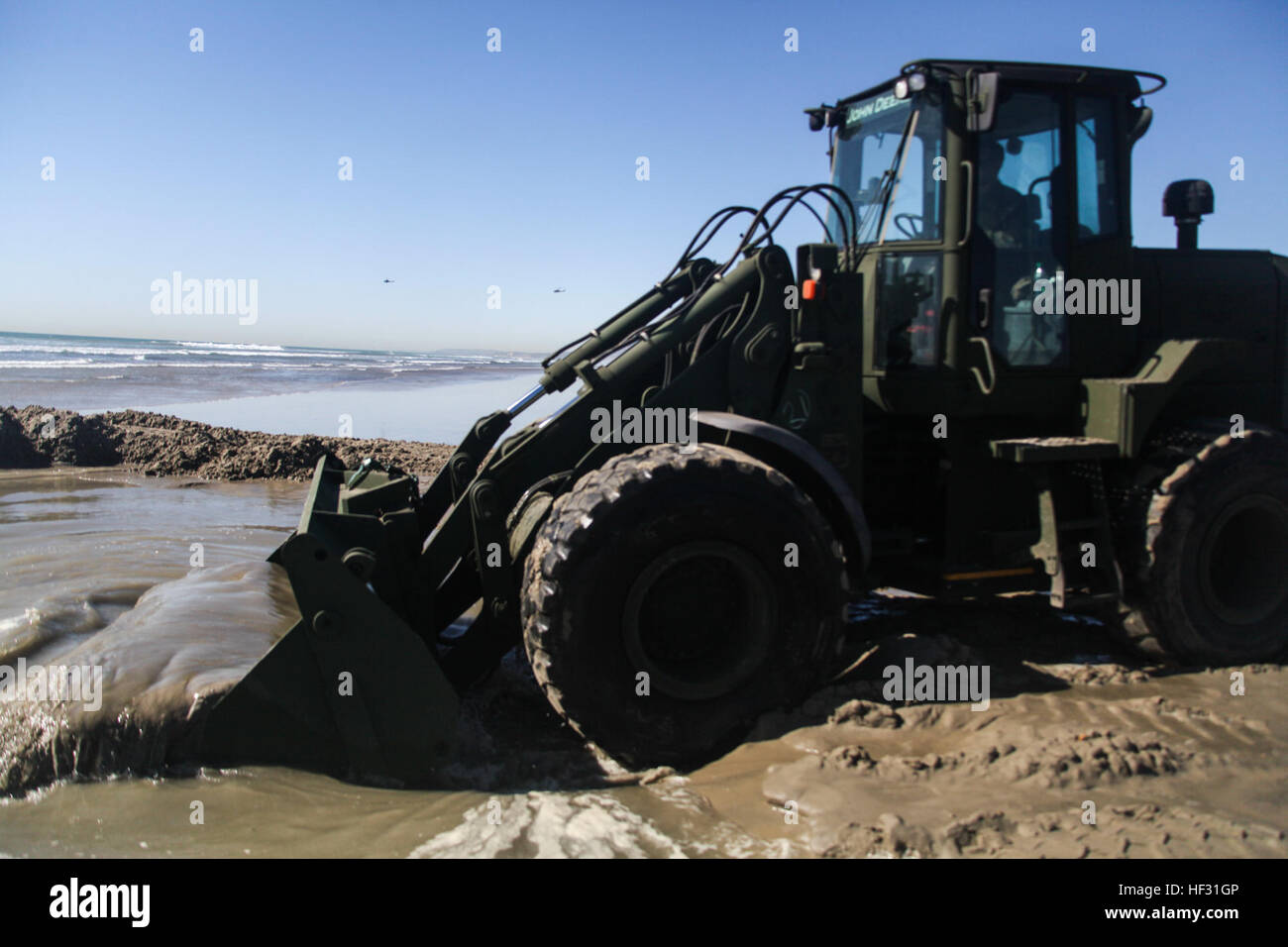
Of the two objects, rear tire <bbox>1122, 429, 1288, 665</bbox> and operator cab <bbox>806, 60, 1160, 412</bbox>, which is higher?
operator cab <bbox>806, 60, 1160, 412</bbox>

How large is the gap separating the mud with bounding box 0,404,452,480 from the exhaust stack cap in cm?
722

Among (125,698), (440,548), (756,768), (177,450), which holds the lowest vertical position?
(756,768)

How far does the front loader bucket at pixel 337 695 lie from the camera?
3621 millimetres

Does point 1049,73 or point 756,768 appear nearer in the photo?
point 756,768

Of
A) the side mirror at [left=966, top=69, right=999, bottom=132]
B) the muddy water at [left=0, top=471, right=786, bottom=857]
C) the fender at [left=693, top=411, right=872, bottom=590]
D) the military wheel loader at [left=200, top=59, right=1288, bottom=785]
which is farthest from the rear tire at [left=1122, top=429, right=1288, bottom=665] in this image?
the muddy water at [left=0, top=471, right=786, bottom=857]

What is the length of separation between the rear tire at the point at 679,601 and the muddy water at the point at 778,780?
0.19 metres

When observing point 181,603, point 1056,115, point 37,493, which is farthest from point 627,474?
point 37,493

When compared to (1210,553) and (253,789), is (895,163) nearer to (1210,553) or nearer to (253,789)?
(1210,553)

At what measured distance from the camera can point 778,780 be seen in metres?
3.46

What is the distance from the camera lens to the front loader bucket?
3621 millimetres

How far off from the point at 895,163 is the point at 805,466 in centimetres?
189

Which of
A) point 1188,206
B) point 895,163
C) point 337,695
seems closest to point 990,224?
point 895,163

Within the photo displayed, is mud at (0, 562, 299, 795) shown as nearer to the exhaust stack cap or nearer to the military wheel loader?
the military wheel loader

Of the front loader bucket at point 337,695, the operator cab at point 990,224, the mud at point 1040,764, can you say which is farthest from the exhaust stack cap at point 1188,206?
the front loader bucket at point 337,695
